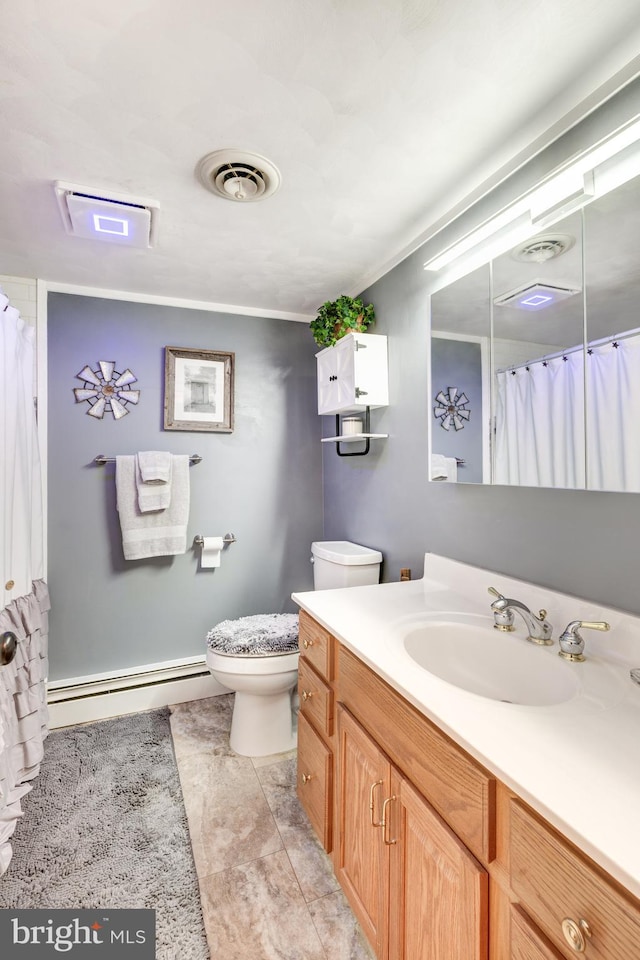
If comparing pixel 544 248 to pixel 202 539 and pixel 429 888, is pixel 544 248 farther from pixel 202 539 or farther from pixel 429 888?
pixel 202 539

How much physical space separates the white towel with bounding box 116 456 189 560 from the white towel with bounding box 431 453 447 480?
4.53 ft

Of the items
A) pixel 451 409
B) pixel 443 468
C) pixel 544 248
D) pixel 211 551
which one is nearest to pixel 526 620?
pixel 443 468

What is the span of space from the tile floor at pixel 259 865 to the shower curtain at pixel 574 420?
137cm

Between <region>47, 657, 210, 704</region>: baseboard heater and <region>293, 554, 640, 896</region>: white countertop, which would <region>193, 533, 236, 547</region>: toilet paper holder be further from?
<region>293, 554, 640, 896</region>: white countertop

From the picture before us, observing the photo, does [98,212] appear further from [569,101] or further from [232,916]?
[232,916]

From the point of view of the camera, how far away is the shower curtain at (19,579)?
4.83ft

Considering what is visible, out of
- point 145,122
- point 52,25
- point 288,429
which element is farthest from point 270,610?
point 52,25

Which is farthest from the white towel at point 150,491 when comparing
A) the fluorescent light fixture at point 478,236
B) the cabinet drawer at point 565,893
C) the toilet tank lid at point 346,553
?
the cabinet drawer at point 565,893

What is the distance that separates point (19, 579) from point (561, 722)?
173 cm

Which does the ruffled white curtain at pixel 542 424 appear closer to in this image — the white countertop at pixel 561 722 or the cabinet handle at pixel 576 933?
the white countertop at pixel 561 722

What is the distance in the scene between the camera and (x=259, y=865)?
1.46 meters

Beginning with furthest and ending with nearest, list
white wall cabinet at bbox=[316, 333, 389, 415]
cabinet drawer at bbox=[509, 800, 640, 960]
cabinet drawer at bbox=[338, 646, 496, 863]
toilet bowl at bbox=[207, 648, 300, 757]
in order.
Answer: white wall cabinet at bbox=[316, 333, 389, 415] < toilet bowl at bbox=[207, 648, 300, 757] < cabinet drawer at bbox=[338, 646, 496, 863] < cabinet drawer at bbox=[509, 800, 640, 960]

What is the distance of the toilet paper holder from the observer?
8.41 ft

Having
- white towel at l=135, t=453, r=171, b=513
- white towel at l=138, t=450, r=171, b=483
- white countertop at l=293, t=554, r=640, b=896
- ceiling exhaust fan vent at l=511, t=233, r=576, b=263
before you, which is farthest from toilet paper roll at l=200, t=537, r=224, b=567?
ceiling exhaust fan vent at l=511, t=233, r=576, b=263
